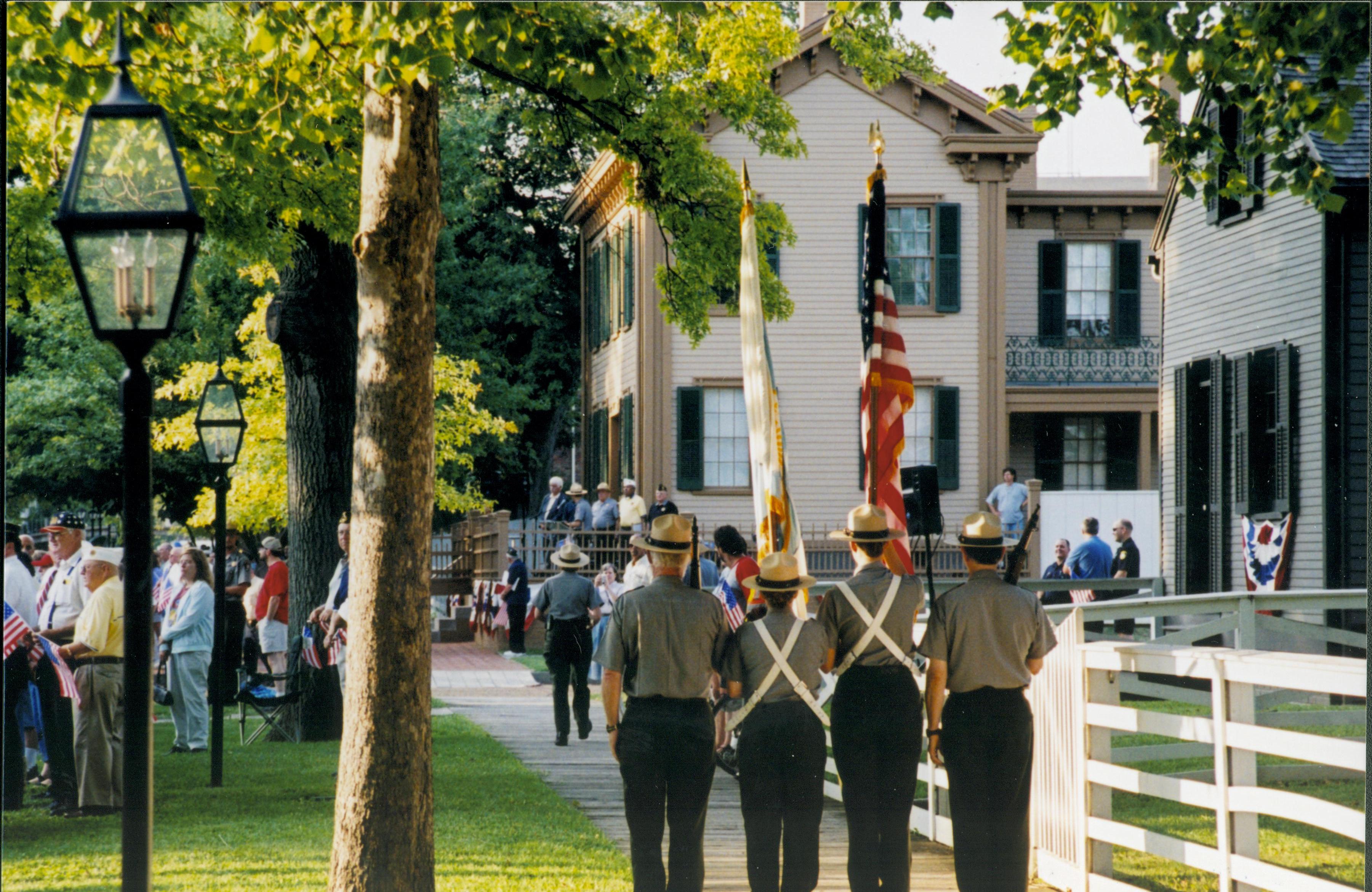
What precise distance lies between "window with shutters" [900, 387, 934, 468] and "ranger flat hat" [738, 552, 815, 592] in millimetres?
20862

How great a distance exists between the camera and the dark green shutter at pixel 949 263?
27516 millimetres

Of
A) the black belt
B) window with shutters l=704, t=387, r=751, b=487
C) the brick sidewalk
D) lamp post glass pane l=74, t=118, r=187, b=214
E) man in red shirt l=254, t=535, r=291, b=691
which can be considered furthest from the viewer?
window with shutters l=704, t=387, r=751, b=487

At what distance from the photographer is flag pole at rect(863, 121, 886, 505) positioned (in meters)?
7.95

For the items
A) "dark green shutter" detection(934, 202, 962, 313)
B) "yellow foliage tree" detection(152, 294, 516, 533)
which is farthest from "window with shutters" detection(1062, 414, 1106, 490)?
"yellow foliage tree" detection(152, 294, 516, 533)

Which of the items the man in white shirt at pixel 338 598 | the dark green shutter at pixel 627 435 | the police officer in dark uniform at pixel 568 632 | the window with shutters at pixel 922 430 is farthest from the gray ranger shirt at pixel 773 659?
the dark green shutter at pixel 627 435

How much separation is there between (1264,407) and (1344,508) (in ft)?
7.32

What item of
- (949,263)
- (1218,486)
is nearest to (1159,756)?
(1218,486)

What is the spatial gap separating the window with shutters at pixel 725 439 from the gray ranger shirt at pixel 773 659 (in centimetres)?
2003

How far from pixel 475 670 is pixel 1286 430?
1207cm

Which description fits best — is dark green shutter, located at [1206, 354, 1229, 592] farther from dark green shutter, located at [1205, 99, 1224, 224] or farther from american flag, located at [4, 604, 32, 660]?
american flag, located at [4, 604, 32, 660]

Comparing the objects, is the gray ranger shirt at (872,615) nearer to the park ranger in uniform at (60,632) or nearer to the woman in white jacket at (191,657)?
the park ranger in uniform at (60,632)

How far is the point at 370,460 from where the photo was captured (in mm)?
6758

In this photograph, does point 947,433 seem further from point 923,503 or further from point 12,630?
point 12,630

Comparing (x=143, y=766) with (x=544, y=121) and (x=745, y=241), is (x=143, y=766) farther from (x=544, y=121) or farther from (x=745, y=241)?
(x=544, y=121)
